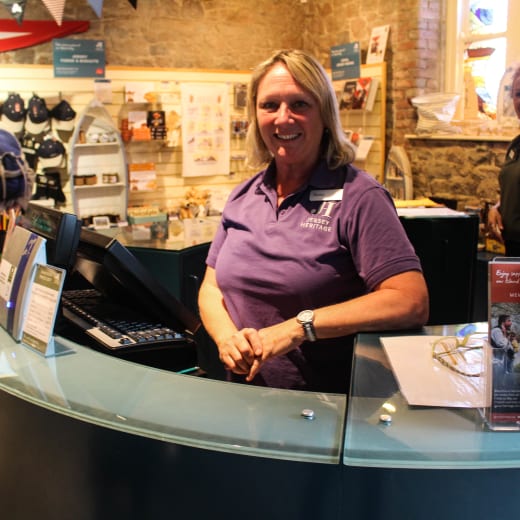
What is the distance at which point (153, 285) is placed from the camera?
1.74m

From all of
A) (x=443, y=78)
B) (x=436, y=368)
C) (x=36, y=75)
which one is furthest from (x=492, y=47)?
(x=436, y=368)

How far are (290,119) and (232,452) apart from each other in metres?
1.02

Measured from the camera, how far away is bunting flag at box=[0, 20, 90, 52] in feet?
22.3

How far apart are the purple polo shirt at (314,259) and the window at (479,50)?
14.4 feet

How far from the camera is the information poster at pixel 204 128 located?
7.50 m

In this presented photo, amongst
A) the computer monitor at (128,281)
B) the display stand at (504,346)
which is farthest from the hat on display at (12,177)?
the display stand at (504,346)

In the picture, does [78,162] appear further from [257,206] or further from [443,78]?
[257,206]

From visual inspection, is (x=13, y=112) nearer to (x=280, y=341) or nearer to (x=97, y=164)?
(x=97, y=164)

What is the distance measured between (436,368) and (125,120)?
20.8 feet

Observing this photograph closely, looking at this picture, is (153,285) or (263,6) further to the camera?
(263,6)

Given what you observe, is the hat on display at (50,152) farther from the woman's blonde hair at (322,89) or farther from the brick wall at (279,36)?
the woman's blonde hair at (322,89)

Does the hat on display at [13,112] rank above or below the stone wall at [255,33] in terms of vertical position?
below

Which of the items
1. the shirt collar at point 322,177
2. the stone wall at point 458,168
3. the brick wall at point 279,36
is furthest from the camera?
the brick wall at point 279,36

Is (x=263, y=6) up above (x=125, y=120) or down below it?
above
